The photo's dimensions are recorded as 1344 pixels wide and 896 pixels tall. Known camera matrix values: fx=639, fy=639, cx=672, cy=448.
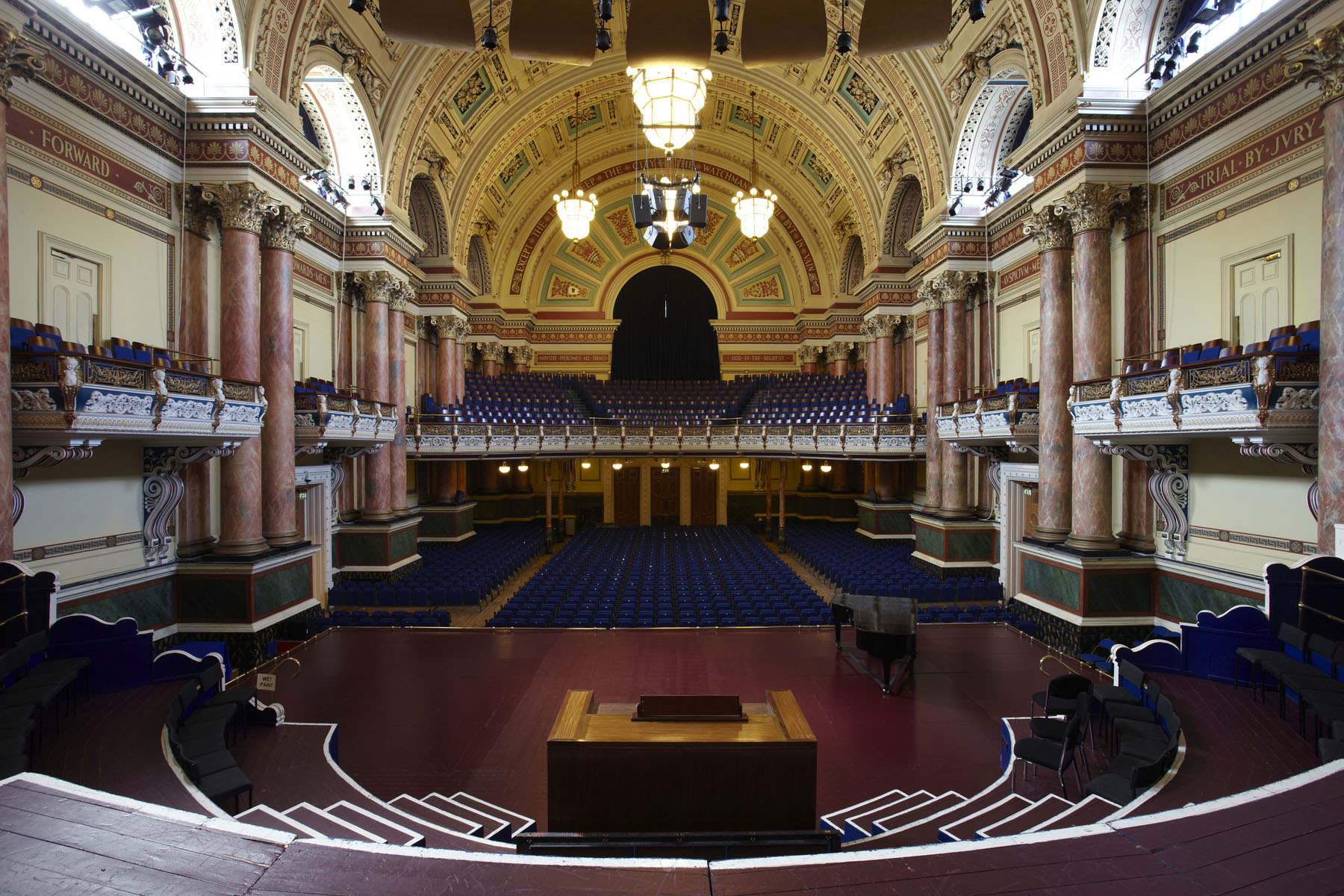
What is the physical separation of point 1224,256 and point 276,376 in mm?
16059

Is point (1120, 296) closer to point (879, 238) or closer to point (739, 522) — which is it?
point (879, 238)

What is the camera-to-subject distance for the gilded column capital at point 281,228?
12.1 metres

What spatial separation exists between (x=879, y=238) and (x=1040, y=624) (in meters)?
13.8

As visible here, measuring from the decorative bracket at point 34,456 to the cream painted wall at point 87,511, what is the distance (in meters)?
0.40

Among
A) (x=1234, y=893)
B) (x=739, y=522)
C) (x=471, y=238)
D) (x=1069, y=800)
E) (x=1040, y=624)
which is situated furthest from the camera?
(x=739, y=522)

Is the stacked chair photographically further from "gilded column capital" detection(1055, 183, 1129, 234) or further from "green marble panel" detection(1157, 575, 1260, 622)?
"gilded column capital" detection(1055, 183, 1129, 234)

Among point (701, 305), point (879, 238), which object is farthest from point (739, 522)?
point (879, 238)

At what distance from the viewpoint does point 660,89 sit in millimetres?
10820

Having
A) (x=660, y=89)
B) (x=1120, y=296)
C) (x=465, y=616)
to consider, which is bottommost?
(x=465, y=616)

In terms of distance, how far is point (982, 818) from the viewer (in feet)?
17.2

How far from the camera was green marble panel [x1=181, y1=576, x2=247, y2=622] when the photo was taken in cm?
1093

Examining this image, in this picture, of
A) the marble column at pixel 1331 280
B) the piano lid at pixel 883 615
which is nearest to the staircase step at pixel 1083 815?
the piano lid at pixel 883 615

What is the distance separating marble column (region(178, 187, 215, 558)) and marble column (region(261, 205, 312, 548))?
36.7 inches

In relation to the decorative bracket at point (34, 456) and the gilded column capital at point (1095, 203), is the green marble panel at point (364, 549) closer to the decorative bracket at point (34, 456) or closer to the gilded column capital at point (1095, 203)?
the decorative bracket at point (34, 456)
